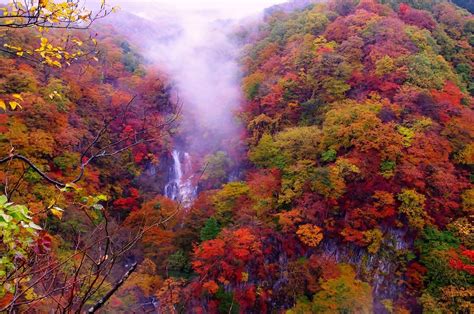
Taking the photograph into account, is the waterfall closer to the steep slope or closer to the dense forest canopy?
the dense forest canopy

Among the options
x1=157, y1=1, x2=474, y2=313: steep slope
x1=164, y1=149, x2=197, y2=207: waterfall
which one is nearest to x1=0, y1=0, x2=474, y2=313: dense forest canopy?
x1=157, y1=1, x2=474, y2=313: steep slope

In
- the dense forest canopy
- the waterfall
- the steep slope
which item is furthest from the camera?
the waterfall

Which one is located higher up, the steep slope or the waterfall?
the steep slope

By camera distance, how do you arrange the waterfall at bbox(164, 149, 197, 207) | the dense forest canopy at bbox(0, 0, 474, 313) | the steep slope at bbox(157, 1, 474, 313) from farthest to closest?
the waterfall at bbox(164, 149, 197, 207), the dense forest canopy at bbox(0, 0, 474, 313), the steep slope at bbox(157, 1, 474, 313)

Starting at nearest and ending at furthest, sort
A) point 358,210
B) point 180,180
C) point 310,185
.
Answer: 1. point 358,210
2. point 310,185
3. point 180,180

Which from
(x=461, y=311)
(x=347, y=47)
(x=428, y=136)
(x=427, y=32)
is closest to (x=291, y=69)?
(x=347, y=47)

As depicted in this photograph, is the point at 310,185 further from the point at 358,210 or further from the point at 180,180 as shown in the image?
the point at 180,180

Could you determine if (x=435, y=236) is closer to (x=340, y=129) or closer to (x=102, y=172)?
(x=340, y=129)

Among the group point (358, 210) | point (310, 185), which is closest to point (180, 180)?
point (310, 185)

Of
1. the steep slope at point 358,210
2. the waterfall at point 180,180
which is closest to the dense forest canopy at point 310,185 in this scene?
the steep slope at point 358,210

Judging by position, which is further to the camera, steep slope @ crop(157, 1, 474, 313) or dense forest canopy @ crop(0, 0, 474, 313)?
dense forest canopy @ crop(0, 0, 474, 313)
